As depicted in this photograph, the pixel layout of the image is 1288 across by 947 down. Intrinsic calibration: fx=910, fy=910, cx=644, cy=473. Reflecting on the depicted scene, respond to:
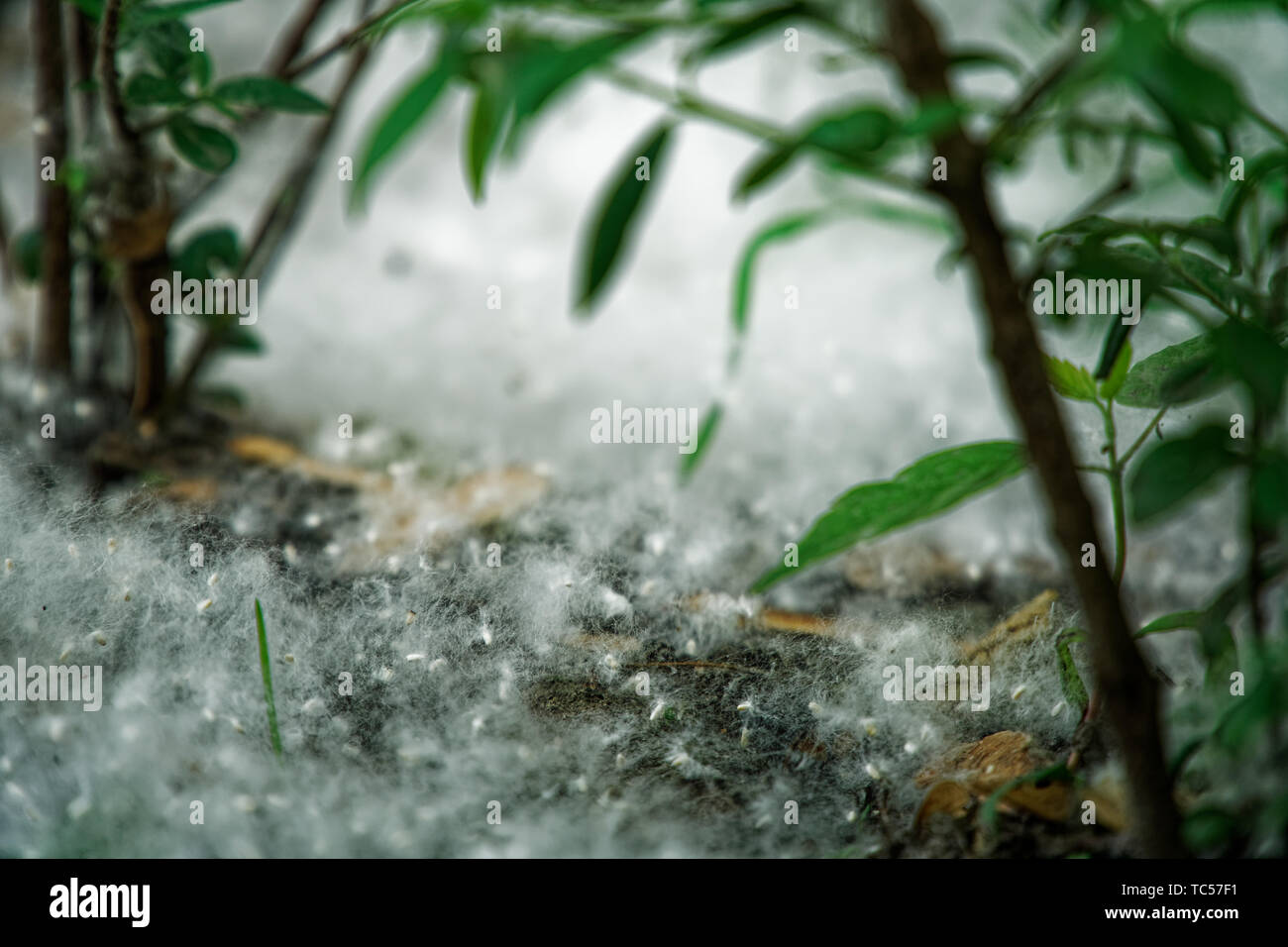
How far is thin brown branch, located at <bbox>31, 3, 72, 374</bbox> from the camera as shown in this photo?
3.29 feet

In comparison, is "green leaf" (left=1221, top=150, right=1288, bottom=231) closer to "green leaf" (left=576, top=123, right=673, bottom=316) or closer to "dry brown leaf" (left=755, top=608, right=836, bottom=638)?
"green leaf" (left=576, top=123, right=673, bottom=316)

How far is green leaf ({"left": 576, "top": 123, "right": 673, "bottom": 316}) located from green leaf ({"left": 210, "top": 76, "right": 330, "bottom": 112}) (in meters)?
0.45

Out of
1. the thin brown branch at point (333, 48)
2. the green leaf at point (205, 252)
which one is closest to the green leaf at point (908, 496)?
the thin brown branch at point (333, 48)

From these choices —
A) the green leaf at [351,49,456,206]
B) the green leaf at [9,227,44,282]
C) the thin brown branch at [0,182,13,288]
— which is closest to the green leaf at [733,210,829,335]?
the green leaf at [351,49,456,206]

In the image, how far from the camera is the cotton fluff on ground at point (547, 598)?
0.74 metres

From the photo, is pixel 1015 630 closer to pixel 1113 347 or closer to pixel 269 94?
pixel 1113 347

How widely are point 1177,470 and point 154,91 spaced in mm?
846

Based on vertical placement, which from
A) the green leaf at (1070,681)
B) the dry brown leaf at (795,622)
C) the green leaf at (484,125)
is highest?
the green leaf at (484,125)

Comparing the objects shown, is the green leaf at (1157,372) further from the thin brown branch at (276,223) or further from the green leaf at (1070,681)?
the thin brown branch at (276,223)

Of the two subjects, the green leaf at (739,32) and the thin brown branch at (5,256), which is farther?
the thin brown branch at (5,256)

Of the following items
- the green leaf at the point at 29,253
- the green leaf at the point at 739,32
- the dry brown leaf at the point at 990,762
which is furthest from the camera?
the green leaf at the point at 29,253

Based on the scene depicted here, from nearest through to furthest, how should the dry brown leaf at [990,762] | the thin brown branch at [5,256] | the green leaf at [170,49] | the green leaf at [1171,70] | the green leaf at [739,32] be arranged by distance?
1. the green leaf at [1171,70]
2. the green leaf at [739,32]
3. the dry brown leaf at [990,762]
4. the green leaf at [170,49]
5. the thin brown branch at [5,256]

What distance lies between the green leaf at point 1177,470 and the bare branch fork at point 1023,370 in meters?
0.03

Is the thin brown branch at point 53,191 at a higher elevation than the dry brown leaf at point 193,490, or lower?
higher
